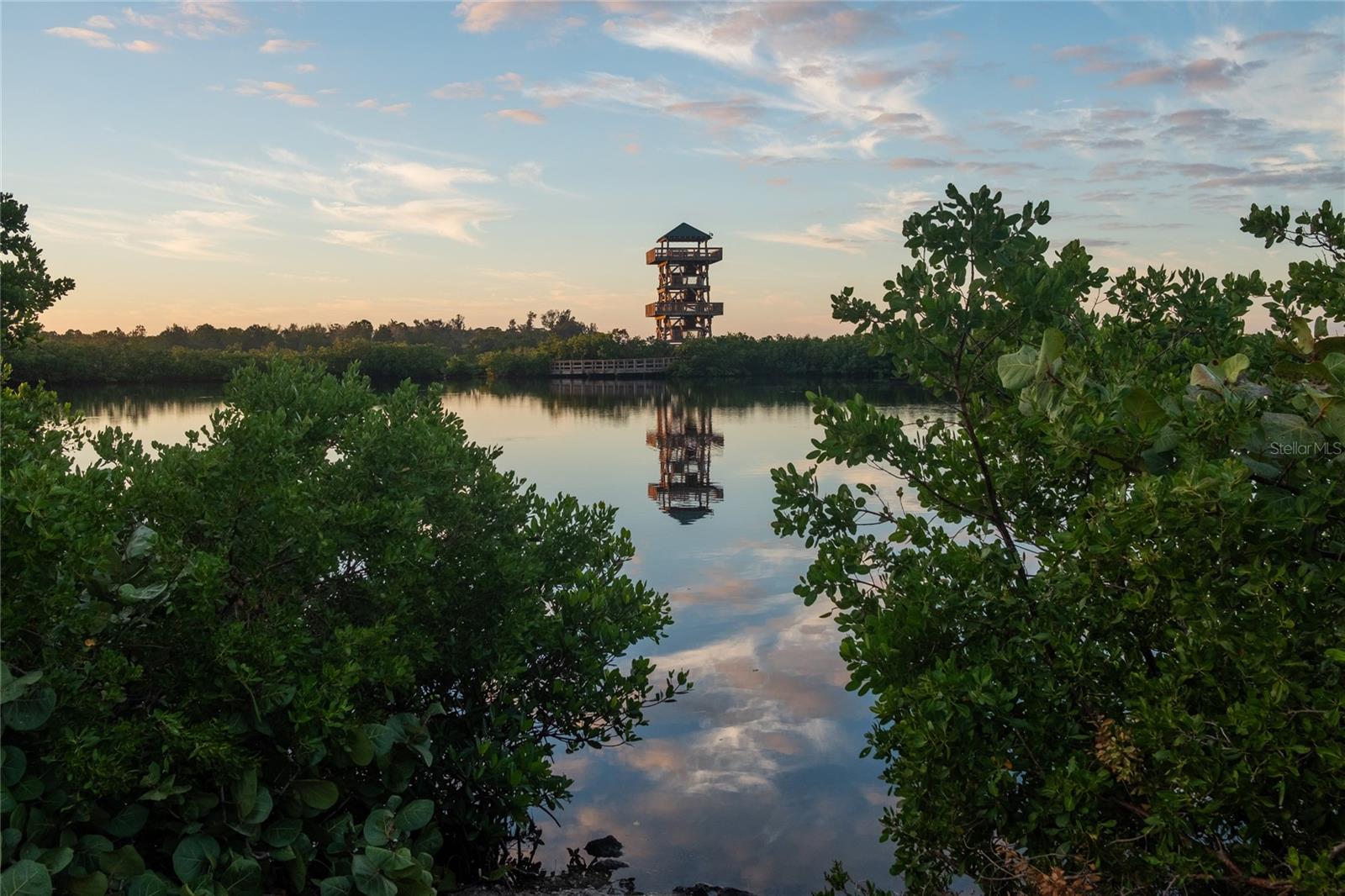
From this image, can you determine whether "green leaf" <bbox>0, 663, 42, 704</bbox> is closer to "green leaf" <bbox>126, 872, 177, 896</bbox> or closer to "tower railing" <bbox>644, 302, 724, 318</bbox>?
"green leaf" <bbox>126, 872, 177, 896</bbox>

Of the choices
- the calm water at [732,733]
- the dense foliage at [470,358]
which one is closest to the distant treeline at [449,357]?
the dense foliage at [470,358]

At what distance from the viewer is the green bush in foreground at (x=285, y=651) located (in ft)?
11.3

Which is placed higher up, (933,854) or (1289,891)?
(1289,891)

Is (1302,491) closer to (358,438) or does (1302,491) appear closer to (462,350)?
(358,438)

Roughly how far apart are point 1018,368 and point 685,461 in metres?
20.4

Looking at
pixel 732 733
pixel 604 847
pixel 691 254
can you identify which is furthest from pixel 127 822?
pixel 691 254

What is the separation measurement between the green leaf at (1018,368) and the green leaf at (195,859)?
10.9 feet

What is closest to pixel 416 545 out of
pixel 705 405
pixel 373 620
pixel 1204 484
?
pixel 373 620

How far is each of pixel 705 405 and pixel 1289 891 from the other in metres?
39.6

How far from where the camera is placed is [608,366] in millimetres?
67438

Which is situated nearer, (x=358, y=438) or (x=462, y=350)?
(x=358, y=438)

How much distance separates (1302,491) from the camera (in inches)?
109

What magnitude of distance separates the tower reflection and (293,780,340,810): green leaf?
12023 mm

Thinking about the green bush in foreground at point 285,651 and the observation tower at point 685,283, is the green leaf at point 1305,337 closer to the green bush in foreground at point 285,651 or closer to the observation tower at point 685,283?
the green bush in foreground at point 285,651
